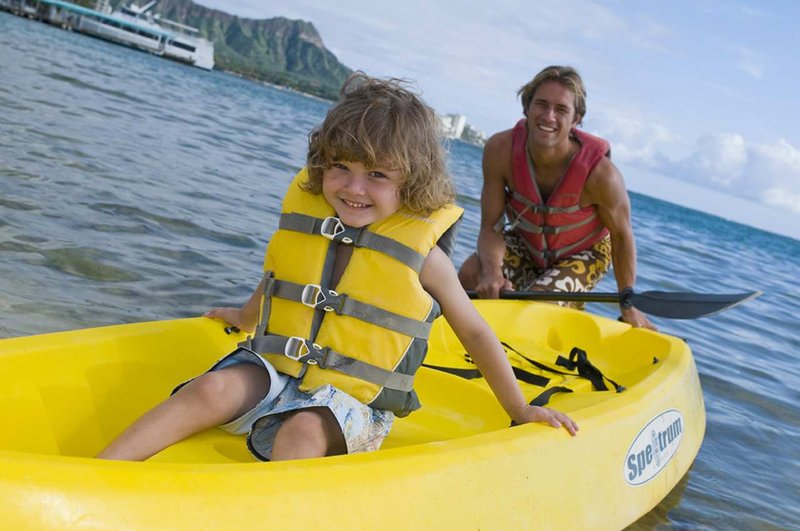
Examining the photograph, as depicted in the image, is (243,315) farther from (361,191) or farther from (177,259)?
(177,259)

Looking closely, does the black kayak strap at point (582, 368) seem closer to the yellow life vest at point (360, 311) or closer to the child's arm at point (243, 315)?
the yellow life vest at point (360, 311)

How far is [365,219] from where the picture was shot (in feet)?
7.07

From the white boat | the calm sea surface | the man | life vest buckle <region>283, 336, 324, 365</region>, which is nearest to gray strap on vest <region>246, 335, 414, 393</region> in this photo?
life vest buckle <region>283, 336, 324, 365</region>

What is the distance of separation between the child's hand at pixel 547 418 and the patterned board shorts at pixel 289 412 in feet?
1.30

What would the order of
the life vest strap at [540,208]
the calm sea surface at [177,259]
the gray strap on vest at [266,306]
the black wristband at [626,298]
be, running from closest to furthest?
the gray strap on vest at [266,306]
the calm sea surface at [177,259]
the black wristband at [626,298]
the life vest strap at [540,208]

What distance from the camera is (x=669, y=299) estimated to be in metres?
3.94

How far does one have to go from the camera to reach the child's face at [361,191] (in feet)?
6.89

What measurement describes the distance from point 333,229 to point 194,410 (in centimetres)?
58

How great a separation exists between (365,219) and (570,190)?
2436 mm

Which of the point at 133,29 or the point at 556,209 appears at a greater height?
the point at 133,29

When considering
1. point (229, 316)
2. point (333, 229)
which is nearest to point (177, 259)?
point (229, 316)

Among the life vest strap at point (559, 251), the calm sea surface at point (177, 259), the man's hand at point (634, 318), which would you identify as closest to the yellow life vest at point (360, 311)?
the calm sea surface at point (177, 259)

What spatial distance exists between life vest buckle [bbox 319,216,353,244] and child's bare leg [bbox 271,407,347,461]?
0.45 m

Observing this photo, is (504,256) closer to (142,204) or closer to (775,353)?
(142,204)
